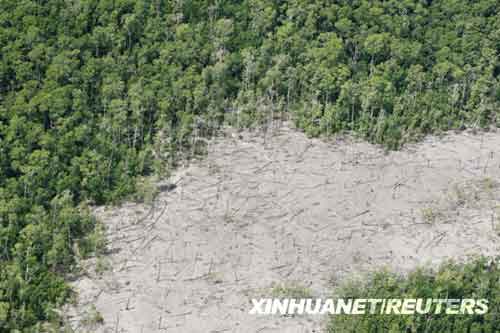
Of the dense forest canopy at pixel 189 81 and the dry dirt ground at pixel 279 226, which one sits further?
the dense forest canopy at pixel 189 81

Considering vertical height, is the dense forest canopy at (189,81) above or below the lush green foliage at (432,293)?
above

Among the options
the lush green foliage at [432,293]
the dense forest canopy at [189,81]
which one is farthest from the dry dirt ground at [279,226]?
the dense forest canopy at [189,81]

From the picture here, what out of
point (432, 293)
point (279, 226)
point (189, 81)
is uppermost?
point (189, 81)

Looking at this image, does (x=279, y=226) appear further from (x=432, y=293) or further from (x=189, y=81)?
(x=189, y=81)

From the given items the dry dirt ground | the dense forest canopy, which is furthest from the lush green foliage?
the dense forest canopy

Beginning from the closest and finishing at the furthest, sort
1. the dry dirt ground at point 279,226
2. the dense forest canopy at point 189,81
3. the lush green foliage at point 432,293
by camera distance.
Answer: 1. the lush green foliage at point 432,293
2. the dry dirt ground at point 279,226
3. the dense forest canopy at point 189,81

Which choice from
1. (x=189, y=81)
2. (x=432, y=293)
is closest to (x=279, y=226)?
(x=432, y=293)

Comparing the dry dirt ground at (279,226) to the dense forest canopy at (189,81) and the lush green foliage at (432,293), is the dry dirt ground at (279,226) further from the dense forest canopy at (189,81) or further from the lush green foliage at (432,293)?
the dense forest canopy at (189,81)
